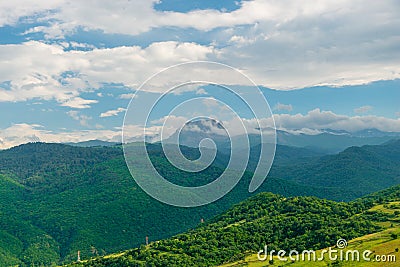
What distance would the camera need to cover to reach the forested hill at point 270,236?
63.5 metres

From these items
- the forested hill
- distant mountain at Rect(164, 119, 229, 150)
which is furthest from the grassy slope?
distant mountain at Rect(164, 119, 229, 150)

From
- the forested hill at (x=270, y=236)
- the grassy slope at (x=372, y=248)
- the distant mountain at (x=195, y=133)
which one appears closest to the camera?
the distant mountain at (x=195, y=133)

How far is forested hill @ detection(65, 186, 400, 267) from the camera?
63.5 m

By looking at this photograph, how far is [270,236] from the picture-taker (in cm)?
7088

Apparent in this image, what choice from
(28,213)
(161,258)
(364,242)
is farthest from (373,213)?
(28,213)

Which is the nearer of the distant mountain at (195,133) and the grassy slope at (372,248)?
the distant mountain at (195,133)

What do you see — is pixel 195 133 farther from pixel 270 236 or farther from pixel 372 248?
pixel 270 236

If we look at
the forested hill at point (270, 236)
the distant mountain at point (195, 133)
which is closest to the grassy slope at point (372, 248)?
the forested hill at point (270, 236)

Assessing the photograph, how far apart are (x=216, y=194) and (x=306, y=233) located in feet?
178

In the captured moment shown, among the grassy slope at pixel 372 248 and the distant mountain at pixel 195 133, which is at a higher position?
the distant mountain at pixel 195 133

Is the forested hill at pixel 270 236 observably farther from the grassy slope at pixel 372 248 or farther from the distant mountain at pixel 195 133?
the distant mountain at pixel 195 133

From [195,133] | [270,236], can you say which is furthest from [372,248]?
[195,133]

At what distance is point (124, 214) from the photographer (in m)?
180

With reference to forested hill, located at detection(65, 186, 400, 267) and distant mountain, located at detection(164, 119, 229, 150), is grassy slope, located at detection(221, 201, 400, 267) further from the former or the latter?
distant mountain, located at detection(164, 119, 229, 150)
